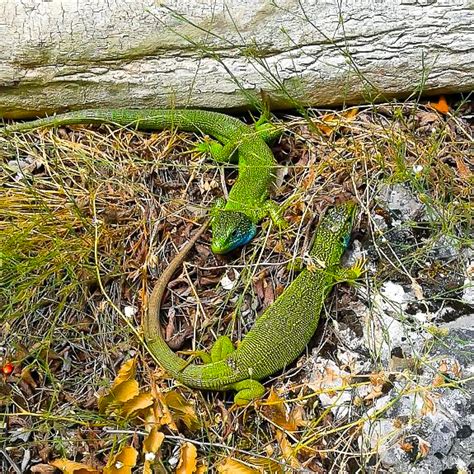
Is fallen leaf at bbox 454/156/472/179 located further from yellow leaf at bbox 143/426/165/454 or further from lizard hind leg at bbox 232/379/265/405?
yellow leaf at bbox 143/426/165/454

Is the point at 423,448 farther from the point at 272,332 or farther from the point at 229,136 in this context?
the point at 229,136

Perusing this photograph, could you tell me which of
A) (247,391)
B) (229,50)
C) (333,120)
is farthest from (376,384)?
(229,50)

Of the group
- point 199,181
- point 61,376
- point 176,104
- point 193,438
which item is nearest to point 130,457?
point 193,438

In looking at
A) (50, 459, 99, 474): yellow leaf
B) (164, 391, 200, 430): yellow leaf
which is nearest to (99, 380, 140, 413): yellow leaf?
(164, 391, 200, 430): yellow leaf

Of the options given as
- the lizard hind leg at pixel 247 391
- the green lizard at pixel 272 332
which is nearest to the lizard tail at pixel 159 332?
the green lizard at pixel 272 332

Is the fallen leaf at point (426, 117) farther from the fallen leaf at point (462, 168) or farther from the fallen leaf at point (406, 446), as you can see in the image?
the fallen leaf at point (406, 446)

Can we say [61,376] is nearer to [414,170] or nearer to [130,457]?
[130,457]

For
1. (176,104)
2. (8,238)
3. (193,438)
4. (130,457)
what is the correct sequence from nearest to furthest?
(130,457) → (193,438) → (8,238) → (176,104)
